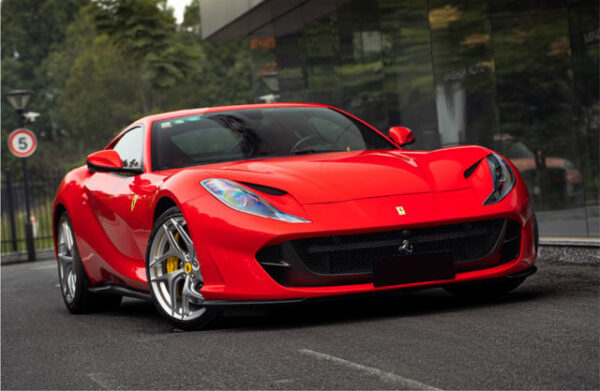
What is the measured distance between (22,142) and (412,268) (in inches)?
730

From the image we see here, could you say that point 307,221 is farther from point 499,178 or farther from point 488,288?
point 488,288

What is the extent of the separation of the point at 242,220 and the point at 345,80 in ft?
34.8

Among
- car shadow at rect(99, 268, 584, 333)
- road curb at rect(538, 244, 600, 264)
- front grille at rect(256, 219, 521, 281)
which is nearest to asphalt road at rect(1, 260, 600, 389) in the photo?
car shadow at rect(99, 268, 584, 333)

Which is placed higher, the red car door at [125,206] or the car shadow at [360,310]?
the red car door at [125,206]

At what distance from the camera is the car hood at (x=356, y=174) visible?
5.29m

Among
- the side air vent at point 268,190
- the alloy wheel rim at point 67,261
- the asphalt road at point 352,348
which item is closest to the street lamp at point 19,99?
the alloy wheel rim at point 67,261

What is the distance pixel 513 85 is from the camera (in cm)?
1168

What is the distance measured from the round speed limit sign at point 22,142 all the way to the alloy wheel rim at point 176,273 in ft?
56.2

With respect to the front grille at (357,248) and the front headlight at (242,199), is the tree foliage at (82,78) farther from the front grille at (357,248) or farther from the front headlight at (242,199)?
the front grille at (357,248)

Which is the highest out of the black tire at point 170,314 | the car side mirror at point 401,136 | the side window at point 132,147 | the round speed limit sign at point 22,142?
the round speed limit sign at point 22,142

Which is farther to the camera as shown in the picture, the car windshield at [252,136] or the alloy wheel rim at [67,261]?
the alloy wheel rim at [67,261]

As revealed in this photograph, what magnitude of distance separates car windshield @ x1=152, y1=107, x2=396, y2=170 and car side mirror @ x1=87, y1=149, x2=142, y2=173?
240mm

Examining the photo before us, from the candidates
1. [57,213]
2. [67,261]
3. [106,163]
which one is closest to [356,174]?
[106,163]

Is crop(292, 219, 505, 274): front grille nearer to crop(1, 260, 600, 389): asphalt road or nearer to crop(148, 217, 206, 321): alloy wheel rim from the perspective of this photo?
crop(1, 260, 600, 389): asphalt road
